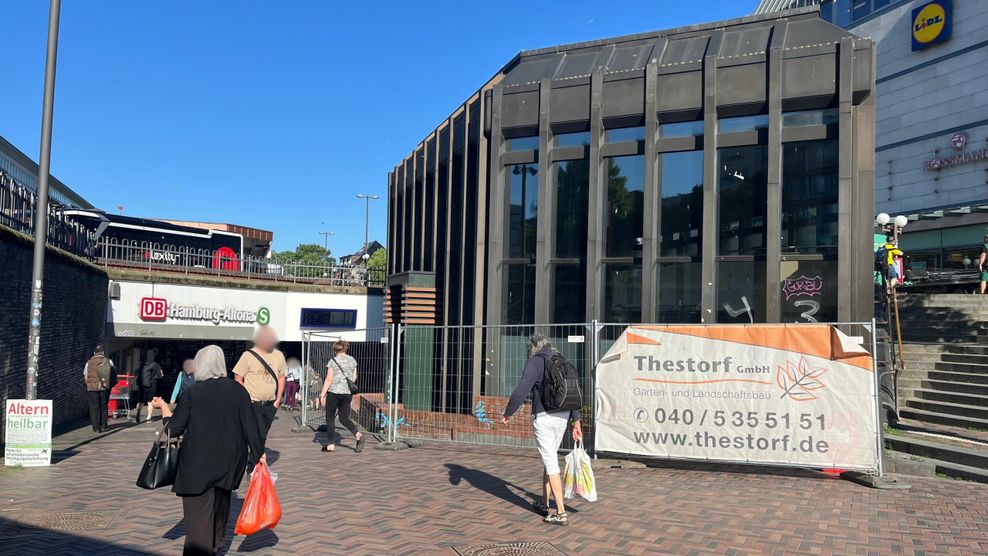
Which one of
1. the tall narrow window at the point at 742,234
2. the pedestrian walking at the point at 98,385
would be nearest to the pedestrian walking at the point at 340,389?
the pedestrian walking at the point at 98,385

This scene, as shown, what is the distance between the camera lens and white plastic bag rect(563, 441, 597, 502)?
654 centimetres

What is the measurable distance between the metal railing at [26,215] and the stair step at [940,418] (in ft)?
46.9

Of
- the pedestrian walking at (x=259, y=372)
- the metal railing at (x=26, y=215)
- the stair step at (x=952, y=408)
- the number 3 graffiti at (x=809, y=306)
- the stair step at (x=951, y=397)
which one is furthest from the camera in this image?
the number 3 graffiti at (x=809, y=306)

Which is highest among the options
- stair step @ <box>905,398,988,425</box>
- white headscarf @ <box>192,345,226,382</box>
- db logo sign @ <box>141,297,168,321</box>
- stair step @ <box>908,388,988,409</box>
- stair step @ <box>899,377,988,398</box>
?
db logo sign @ <box>141,297,168,321</box>

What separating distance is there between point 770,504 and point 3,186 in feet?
37.2

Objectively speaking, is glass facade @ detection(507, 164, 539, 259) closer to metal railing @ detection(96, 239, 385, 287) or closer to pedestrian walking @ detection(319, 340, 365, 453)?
pedestrian walking @ detection(319, 340, 365, 453)

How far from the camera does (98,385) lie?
12828 mm

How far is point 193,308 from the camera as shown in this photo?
22.5 meters

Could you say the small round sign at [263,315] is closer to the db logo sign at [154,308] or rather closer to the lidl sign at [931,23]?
the db logo sign at [154,308]

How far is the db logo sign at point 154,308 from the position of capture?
2134cm

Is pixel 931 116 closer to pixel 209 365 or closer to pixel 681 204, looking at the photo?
pixel 681 204

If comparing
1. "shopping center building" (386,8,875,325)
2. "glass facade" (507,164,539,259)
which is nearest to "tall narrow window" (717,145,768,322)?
"shopping center building" (386,8,875,325)

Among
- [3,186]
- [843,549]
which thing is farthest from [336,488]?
[3,186]

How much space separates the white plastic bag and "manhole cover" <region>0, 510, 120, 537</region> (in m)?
4.19
